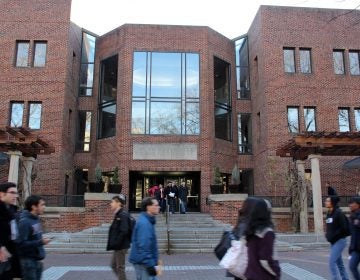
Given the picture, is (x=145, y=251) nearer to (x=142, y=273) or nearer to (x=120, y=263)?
(x=142, y=273)

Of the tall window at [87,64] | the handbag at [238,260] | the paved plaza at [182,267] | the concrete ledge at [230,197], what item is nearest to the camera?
the handbag at [238,260]

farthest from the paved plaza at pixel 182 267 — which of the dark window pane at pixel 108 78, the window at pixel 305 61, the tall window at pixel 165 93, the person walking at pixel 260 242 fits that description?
the dark window pane at pixel 108 78

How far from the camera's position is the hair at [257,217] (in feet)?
11.5

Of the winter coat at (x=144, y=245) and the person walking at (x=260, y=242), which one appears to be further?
the winter coat at (x=144, y=245)

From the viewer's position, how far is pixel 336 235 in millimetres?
6855

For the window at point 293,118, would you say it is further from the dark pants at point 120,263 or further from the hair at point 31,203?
the hair at point 31,203

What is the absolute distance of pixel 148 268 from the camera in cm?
518

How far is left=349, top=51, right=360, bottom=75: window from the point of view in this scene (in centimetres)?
2525

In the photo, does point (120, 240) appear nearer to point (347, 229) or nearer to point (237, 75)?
point (347, 229)

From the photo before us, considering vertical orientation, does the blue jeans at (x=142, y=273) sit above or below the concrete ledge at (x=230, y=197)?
below

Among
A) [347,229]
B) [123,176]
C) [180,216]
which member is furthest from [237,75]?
[347,229]

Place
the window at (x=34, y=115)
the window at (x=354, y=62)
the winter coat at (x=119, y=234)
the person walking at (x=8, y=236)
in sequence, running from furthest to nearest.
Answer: the window at (x=354, y=62) < the window at (x=34, y=115) < the winter coat at (x=119, y=234) < the person walking at (x=8, y=236)

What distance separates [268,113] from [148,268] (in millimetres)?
19851

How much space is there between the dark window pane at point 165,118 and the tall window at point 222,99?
2916 mm
